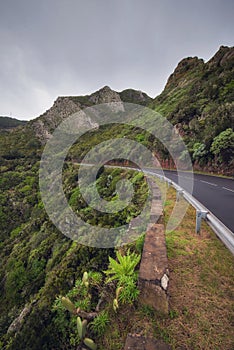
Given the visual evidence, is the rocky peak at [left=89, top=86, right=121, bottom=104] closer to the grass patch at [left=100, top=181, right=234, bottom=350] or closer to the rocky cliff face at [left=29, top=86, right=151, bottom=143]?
the rocky cliff face at [left=29, top=86, right=151, bottom=143]

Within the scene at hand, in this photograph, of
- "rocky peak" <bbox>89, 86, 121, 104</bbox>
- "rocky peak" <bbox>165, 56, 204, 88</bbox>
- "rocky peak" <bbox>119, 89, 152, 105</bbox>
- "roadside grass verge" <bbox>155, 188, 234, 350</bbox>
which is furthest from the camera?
"rocky peak" <bbox>119, 89, 152, 105</bbox>

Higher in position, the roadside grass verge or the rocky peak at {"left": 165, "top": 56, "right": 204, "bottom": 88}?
the rocky peak at {"left": 165, "top": 56, "right": 204, "bottom": 88}

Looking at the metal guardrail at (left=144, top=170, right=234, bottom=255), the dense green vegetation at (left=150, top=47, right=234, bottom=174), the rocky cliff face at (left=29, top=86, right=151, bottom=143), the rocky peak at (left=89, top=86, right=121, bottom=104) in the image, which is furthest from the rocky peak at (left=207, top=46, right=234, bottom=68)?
the rocky peak at (left=89, top=86, right=121, bottom=104)

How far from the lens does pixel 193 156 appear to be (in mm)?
17516

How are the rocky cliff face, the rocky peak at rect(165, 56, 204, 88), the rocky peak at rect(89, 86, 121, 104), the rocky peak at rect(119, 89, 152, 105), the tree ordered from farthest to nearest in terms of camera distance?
the rocky peak at rect(119, 89, 152, 105)
the rocky peak at rect(89, 86, 121, 104)
the rocky cliff face
the rocky peak at rect(165, 56, 204, 88)
the tree

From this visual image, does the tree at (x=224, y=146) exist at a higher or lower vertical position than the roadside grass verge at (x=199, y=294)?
higher

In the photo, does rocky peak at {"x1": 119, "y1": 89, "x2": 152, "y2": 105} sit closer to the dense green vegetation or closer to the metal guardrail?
the dense green vegetation

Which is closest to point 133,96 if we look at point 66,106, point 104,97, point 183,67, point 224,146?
point 104,97

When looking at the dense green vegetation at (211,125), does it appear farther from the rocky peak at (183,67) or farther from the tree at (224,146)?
the rocky peak at (183,67)

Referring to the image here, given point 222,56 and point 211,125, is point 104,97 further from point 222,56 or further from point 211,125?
point 211,125

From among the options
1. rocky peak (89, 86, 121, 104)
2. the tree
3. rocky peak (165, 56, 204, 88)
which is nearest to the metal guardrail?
the tree

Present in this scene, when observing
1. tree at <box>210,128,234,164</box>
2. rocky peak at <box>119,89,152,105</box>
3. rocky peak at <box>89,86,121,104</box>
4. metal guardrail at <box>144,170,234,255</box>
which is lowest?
metal guardrail at <box>144,170,234,255</box>

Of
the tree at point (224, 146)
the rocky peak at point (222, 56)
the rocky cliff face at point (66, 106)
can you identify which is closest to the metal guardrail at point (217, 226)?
the tree at point (224, 146)

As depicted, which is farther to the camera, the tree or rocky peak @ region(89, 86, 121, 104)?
rocky peak @ region(89, 86, 121, 104)
